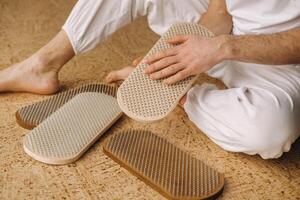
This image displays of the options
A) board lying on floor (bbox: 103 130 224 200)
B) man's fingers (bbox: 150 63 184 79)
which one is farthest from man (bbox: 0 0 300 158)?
board lying on floor (bbox: 103 130 224 200)

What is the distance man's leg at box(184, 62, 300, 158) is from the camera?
1.10 m

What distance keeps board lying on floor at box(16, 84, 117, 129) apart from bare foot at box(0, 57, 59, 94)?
54 mm

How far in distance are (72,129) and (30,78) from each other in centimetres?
28

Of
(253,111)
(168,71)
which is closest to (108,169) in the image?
(168,71)

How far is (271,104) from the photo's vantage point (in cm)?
111

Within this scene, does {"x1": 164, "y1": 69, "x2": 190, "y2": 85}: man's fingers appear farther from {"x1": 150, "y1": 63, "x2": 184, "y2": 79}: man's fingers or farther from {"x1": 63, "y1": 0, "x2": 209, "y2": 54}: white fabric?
{"x1": 63, "y1": 0, "x2": 209, "y2": 54}: white fabric

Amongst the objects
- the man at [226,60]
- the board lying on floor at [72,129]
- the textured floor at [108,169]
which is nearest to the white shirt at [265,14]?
the man at [226,60]

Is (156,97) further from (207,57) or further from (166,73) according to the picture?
(207,57)

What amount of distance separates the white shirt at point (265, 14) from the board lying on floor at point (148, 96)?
0.74 ft

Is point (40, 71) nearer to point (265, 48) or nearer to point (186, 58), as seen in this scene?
point (186, 58)

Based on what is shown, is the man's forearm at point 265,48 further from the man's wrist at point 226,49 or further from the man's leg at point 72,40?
the man's leg at point 72,40

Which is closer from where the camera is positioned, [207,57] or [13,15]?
[207,57]

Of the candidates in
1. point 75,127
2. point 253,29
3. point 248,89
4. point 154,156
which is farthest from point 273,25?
point 75,127

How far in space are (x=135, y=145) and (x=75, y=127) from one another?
0.18 meters
